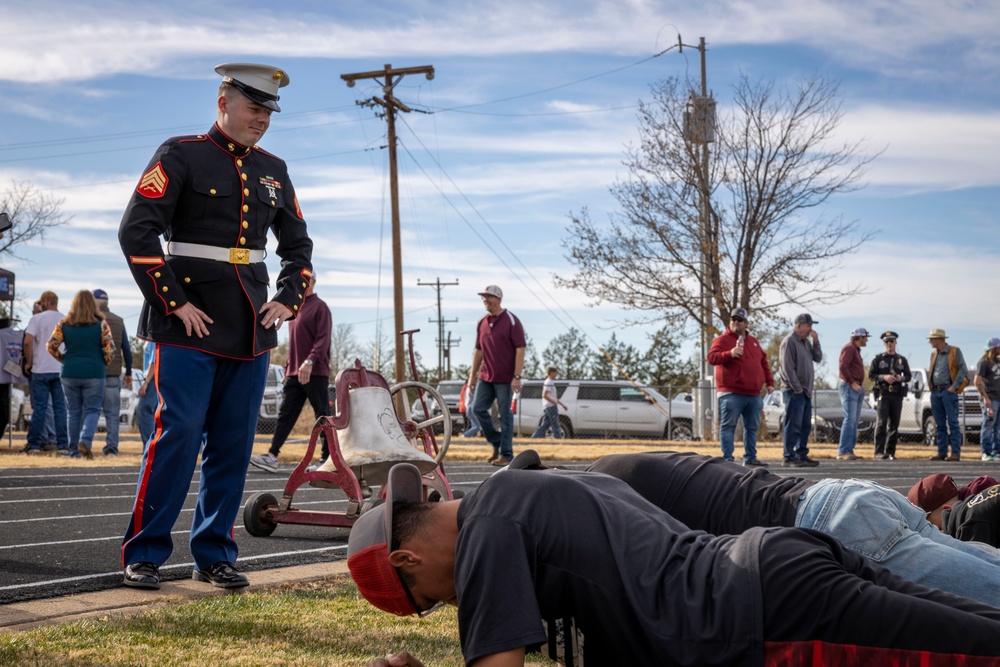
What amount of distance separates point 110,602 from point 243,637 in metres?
0.93

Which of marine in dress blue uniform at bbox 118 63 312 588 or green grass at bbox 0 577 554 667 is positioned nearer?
green grass at bbox 0 577 554 667

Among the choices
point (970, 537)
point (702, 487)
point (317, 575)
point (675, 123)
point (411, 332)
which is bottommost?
point (317, 575)

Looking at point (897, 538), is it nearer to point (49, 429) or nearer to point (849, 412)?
point (849, 412)

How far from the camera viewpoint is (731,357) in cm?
1370

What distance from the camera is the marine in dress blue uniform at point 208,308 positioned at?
4801mm

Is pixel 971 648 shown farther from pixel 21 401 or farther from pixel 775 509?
pixel 21 401

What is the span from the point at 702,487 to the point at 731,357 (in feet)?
34.8

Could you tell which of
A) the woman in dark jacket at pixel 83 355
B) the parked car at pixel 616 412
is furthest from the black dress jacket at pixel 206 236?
the parked car at pixel 616 412

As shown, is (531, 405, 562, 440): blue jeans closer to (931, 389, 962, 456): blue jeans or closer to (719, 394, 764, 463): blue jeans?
(931, 389, 962, 456): blue jeans

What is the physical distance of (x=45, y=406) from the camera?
14977 millimetres

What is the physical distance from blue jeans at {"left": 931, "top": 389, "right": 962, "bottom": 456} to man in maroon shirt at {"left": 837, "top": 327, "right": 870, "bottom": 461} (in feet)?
5.48

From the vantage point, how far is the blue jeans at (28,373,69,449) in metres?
14.6

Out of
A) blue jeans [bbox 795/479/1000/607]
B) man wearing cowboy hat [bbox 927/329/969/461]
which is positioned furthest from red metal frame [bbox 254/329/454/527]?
man wearing cowboy hat [bbox 927/329/969/461]

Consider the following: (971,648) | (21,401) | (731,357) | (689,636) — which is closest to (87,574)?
(689,636)
